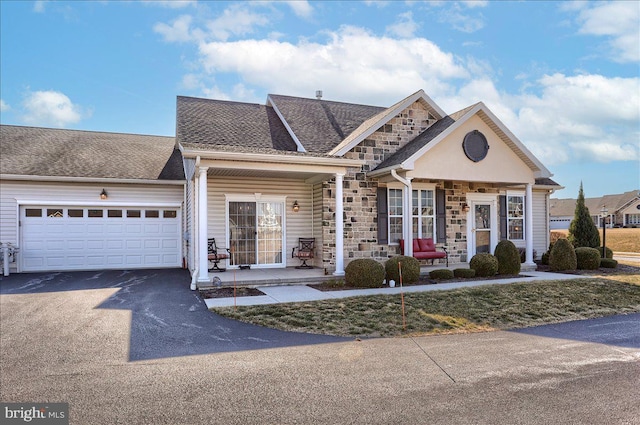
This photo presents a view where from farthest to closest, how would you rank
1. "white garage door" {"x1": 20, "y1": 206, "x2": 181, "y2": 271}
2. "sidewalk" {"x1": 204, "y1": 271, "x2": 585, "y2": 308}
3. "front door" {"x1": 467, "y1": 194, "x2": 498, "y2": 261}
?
"front door" {"x1": 467, "y1": 194, "x2": 498, "y2": 261} < "white garage door" {"x1": 20, "y1": 206, "x2": 181, "y2": 271} < "sidewalk" {"x1": 204, "y1": 271, "x2": 585, "y2": 308}

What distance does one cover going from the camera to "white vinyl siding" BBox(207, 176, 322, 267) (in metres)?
12.8

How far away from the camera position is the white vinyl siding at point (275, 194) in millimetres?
12773

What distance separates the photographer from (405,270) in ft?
36.9

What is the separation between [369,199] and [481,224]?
15.8 ft

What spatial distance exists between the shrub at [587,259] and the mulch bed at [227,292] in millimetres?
10848

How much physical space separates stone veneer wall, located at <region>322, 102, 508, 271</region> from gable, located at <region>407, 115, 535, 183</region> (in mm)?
1445

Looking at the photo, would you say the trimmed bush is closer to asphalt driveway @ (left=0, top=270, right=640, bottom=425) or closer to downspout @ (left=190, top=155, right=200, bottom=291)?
asphalt driveway @ (left=0, top=270, right=640, bottom=425)

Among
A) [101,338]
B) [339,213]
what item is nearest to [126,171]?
[339,213]

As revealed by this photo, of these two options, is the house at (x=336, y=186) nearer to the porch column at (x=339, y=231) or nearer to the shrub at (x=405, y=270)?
the porch column at (x=339, y=231)

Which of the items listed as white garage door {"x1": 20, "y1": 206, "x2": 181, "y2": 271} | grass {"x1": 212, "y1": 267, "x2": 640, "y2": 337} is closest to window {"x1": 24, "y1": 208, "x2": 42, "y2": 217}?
white garage door {"x1": 20, "y1": 206, "x2": 181, "y2": 271}

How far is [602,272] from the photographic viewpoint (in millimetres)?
13445

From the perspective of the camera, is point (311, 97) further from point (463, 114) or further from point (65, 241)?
point (65, 241)

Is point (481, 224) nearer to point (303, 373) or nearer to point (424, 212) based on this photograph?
point (424, 212)

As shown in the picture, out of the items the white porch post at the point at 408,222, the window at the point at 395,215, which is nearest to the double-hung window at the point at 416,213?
the window at the point at 395,215
